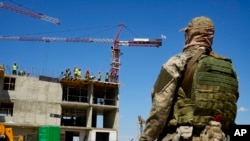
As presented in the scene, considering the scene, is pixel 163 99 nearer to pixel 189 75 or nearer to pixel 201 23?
pixel 189 75

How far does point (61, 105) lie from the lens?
53344mm

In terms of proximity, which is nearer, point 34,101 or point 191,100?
point 191,100

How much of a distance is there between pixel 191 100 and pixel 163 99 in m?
0.28

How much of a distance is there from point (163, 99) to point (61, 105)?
50.1m

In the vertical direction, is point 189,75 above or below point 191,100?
above

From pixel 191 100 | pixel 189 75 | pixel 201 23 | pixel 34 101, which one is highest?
pixel 34 101

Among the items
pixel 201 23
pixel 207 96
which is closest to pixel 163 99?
pixel 207 96

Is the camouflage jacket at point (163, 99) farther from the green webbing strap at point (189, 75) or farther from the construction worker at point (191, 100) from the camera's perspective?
the green webbing strap at point (189, 75)

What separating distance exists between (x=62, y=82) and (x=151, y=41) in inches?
1446

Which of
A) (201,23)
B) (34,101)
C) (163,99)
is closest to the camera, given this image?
(163,99)

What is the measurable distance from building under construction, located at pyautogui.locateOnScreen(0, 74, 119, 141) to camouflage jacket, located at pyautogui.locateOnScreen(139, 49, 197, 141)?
46.0m

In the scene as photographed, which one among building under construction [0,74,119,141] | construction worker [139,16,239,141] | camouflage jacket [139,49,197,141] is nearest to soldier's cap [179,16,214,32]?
construction worker [139,16,239,141]

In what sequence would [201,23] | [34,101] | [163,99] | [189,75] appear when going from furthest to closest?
[34,101] → [201,23] → [189,75] → [163,99]

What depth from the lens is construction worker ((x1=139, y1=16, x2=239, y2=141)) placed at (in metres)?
4.08
